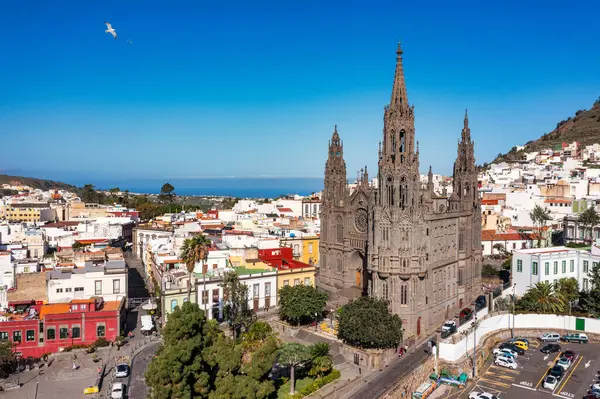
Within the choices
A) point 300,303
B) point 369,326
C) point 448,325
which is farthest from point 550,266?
point 300,303

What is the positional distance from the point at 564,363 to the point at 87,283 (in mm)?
41689

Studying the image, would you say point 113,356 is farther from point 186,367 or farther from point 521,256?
point 521,256

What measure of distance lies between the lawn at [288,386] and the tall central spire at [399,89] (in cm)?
2619

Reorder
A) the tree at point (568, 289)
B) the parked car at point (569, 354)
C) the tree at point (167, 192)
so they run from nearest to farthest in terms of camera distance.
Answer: the parked car at point (569, 354), the tree at point (568, 289), the tree at point (167, 192)

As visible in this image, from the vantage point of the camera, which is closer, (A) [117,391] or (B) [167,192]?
(A) [117,391]

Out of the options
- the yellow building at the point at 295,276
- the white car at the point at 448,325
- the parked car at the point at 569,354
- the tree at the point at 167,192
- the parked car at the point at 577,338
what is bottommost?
the parked car at the point at 569,354

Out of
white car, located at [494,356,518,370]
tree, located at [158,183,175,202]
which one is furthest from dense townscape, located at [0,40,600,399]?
tree, located at [158,183,175,202]

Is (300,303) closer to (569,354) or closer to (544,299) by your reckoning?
(569,354)

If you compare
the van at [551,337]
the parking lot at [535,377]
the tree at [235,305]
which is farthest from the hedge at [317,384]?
the van at [551,337]

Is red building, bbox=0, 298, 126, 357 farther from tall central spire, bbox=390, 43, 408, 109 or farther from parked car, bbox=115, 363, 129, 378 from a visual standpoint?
tall central spire, bbox=390, 43, 408, 109

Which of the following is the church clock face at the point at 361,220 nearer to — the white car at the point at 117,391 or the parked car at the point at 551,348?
the parked car at the point at 551,348

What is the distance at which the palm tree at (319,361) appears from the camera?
125 ft

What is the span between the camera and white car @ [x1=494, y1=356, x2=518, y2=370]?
137ft

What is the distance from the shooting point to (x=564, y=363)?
40938 millimetres
